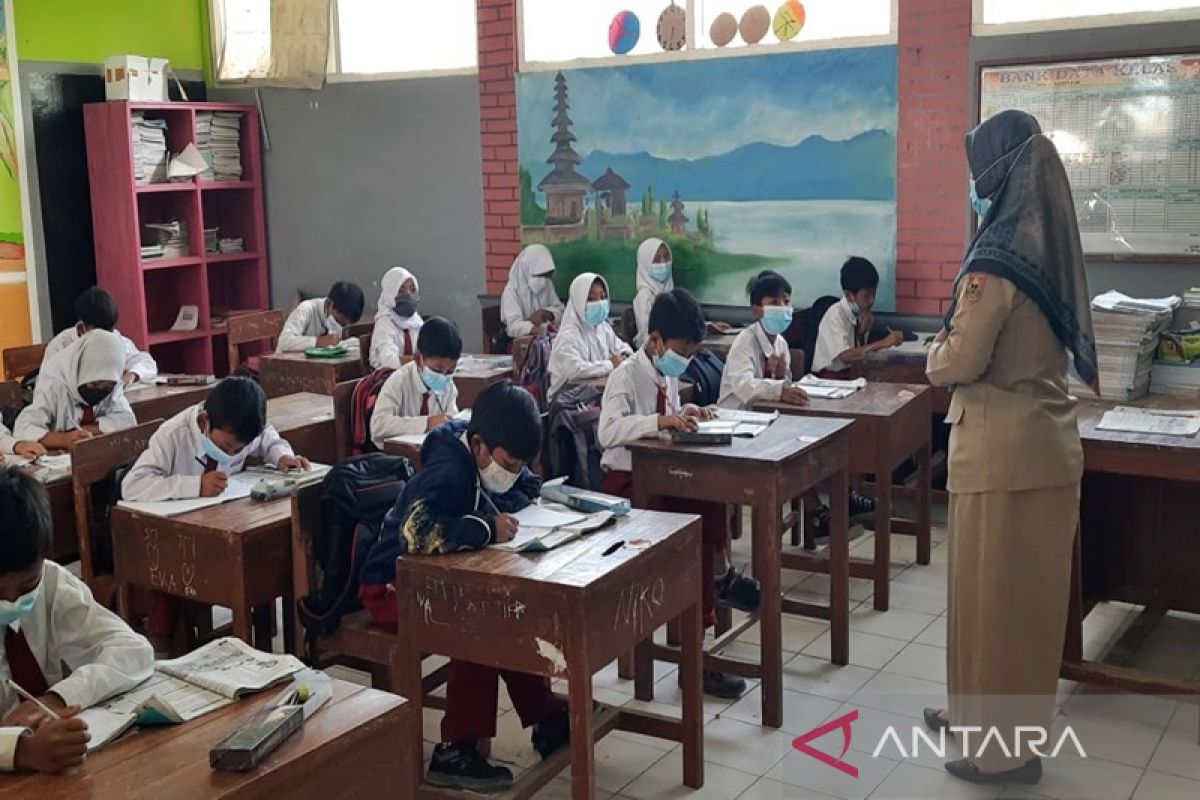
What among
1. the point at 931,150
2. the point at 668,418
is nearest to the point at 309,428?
the point at 668,418

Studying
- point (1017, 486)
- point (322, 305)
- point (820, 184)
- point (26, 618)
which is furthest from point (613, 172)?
point (26, 618)

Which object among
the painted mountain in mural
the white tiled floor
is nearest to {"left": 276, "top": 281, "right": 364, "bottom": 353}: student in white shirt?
the painted mountain in mural

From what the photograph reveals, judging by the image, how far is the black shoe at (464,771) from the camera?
3.12 m

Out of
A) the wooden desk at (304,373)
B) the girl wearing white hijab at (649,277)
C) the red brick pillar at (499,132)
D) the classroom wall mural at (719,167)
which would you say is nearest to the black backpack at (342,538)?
the wooden desk at (304,373)

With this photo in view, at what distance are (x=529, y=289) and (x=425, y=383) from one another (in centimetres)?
282

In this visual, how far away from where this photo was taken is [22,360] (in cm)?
583

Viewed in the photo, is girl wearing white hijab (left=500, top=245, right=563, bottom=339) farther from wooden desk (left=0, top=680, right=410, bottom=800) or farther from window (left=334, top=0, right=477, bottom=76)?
wooden desk (left=0, top=680, right=410, bottom=800)

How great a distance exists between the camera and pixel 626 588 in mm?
2832

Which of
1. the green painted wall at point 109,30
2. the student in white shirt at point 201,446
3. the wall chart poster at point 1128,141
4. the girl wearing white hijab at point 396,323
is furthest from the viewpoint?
the green painted wall at point 109,30

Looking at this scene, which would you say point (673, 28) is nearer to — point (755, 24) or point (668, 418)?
point (755, 24)

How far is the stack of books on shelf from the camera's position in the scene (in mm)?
7745

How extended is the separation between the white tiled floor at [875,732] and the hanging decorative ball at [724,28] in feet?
11.5

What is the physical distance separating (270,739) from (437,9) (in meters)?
6.58
